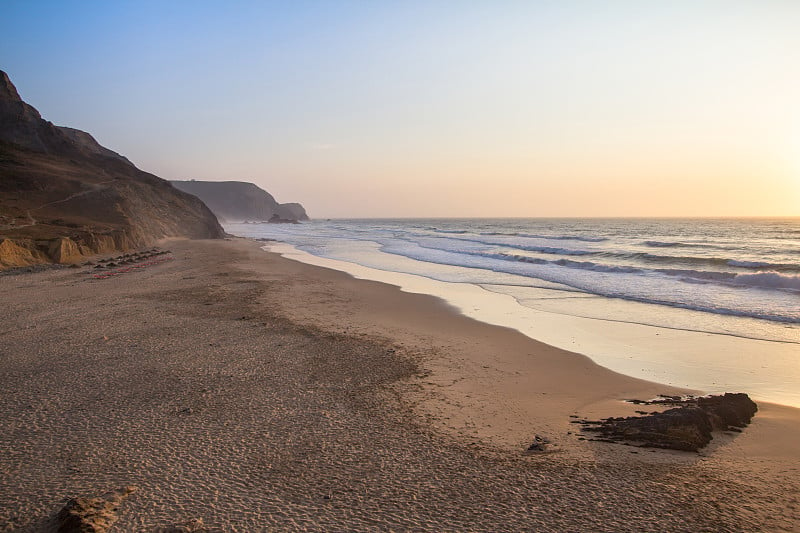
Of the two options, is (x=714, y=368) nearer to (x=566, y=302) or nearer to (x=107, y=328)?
(x=566, y=302)

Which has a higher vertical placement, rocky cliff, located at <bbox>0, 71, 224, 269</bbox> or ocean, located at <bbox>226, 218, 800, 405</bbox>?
rocky cliff, located at <bbox>0, 71, 224, 269</bbox>

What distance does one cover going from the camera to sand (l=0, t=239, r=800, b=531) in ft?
13.6

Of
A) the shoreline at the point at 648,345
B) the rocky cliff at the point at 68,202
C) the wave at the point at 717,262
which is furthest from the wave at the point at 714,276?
the rocky cliff at the point at 68,202

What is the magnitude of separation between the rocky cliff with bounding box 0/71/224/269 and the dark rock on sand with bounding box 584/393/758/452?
23.0m

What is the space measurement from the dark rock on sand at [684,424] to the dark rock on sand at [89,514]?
5075 millimetres

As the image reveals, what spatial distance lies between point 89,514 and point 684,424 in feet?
19.9

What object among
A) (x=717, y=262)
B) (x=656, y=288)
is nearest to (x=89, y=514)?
(x=656, y=288)

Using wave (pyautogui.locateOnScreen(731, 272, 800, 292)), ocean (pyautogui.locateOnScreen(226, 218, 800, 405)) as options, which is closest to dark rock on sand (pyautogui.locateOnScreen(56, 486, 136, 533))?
ocean (pyautogui.locateOnScreen(226, 218, 800, 405))

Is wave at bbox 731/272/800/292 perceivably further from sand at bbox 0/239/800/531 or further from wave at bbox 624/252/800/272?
sand at bbox 0/239/800/531

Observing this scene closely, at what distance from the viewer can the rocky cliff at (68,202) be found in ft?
80.3

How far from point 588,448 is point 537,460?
0.75m

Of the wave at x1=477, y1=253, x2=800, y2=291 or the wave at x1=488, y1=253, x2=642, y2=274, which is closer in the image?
the wave at x1=477, y1=253, x2=800, y2=291

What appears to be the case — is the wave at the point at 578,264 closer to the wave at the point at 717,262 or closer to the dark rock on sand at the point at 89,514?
the wave at the point at 717,262

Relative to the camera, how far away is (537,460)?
5184 mm
